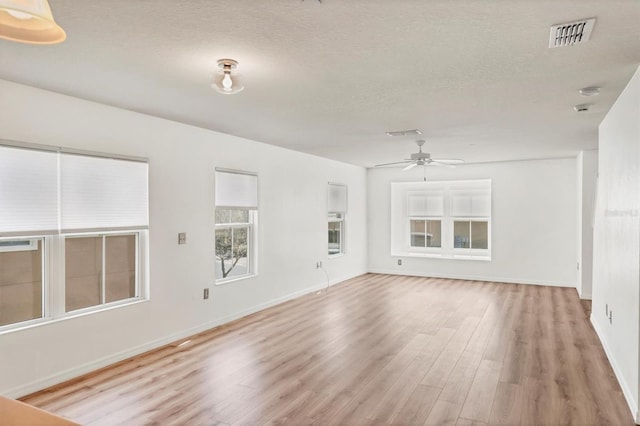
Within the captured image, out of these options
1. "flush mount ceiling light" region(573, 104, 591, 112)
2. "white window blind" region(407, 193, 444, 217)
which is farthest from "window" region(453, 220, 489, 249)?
"flush mount ceiling light" region(573, 104, 591, 112)

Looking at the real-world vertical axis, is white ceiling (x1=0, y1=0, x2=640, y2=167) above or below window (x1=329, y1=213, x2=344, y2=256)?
above

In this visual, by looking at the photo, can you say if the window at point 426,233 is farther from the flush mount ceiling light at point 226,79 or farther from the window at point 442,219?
the flush mount ceiling light at point 226,79

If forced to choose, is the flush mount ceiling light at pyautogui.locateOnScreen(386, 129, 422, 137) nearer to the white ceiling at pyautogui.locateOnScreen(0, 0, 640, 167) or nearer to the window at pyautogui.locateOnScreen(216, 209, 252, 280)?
the white ceiling at pyautogui.locateOnScreen(0, 0, 640, 167)

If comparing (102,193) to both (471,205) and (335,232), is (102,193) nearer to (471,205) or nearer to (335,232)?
(335,232)

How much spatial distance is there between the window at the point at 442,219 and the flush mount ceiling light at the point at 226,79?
6.90 meters

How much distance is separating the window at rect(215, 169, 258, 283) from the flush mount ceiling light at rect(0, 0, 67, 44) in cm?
418

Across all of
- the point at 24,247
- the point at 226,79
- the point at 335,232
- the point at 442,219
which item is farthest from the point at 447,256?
the point at 24,247

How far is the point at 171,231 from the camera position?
4.61 meters

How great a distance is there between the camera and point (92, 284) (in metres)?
3.96

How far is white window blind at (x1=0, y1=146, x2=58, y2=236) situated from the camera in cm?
317

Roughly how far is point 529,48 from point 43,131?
3699 millimetres

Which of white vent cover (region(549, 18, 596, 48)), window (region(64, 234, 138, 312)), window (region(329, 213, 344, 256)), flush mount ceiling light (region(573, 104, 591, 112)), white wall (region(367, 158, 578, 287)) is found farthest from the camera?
window (region(329, 213, 344, 256))

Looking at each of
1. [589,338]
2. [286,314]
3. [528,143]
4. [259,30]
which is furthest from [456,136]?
[259,30]

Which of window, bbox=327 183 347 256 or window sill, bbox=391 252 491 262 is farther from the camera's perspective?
window sill, bbox=391 252 491 262
